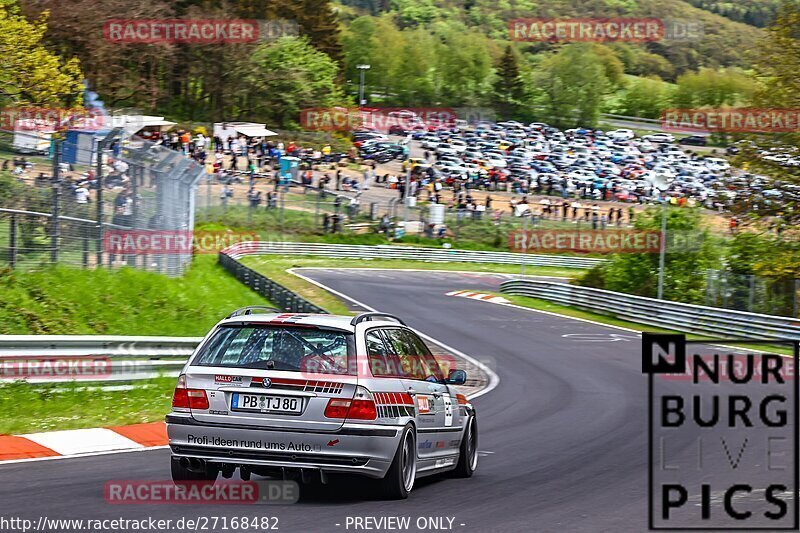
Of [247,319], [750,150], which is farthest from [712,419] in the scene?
[750,150]

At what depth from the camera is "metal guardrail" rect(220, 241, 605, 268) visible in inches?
2152

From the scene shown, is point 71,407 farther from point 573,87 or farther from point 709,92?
point 709,92

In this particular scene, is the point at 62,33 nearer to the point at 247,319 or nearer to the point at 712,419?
the point at 712,419

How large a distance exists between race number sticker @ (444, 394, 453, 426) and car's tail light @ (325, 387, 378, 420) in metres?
1.68

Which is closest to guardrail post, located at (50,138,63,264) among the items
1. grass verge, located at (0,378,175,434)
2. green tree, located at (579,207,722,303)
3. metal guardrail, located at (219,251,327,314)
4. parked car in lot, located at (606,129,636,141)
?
grass verge, located at (0,378,175,434)

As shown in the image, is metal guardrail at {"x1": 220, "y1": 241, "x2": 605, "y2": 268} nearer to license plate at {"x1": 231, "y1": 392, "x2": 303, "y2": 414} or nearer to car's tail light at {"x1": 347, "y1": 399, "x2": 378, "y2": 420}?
license plate at {"x1": 231, "y1": 392, "x2": 303, "y2": 414}

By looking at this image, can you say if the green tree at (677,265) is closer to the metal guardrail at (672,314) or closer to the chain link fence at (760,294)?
the metal guardrail at (672,314)

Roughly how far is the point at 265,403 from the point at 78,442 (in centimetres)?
363

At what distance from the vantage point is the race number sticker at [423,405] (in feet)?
27.7

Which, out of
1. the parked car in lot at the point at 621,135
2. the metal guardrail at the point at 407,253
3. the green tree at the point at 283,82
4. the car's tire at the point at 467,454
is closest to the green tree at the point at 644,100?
the parked car in lot at the point at 621,135
